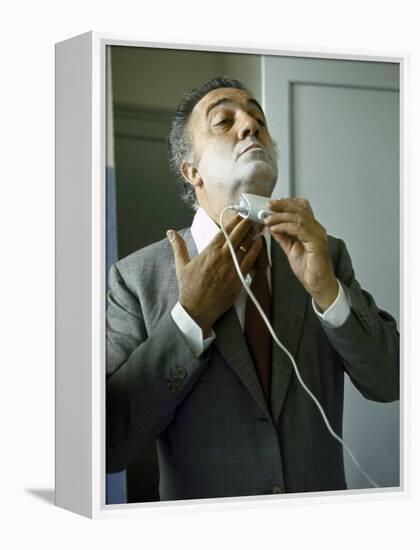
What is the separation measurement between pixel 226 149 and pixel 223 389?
0.72 metres

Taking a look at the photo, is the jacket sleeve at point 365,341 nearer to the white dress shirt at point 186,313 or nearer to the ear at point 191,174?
the white dress shirt at point 186,313

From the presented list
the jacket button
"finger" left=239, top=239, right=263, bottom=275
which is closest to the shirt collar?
"finger" left=239, top=239, right=263, bottom=275

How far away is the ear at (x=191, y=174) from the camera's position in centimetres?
397

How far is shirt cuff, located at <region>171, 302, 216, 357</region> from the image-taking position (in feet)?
12.9

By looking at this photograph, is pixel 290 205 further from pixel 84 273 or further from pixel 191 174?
pixel 84 273

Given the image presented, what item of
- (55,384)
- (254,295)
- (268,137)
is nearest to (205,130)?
(268,137)

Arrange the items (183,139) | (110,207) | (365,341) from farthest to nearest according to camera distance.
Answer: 1. (365,341)
2. (183,139)
3. (110,207)

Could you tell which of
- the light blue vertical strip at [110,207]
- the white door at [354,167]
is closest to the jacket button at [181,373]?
the light blue vertical strip at [110,207]

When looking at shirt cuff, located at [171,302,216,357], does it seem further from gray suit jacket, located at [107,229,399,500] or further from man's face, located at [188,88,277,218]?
man's face, located at [188,88,277,218]

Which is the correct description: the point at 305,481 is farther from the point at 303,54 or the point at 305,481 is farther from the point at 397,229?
the point at 303,54

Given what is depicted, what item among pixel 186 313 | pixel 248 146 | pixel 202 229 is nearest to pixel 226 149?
pixel 248 146

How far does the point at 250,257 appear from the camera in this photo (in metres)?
4.02

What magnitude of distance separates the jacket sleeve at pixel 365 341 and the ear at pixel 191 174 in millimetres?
500

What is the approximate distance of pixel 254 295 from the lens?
13.3 ft
